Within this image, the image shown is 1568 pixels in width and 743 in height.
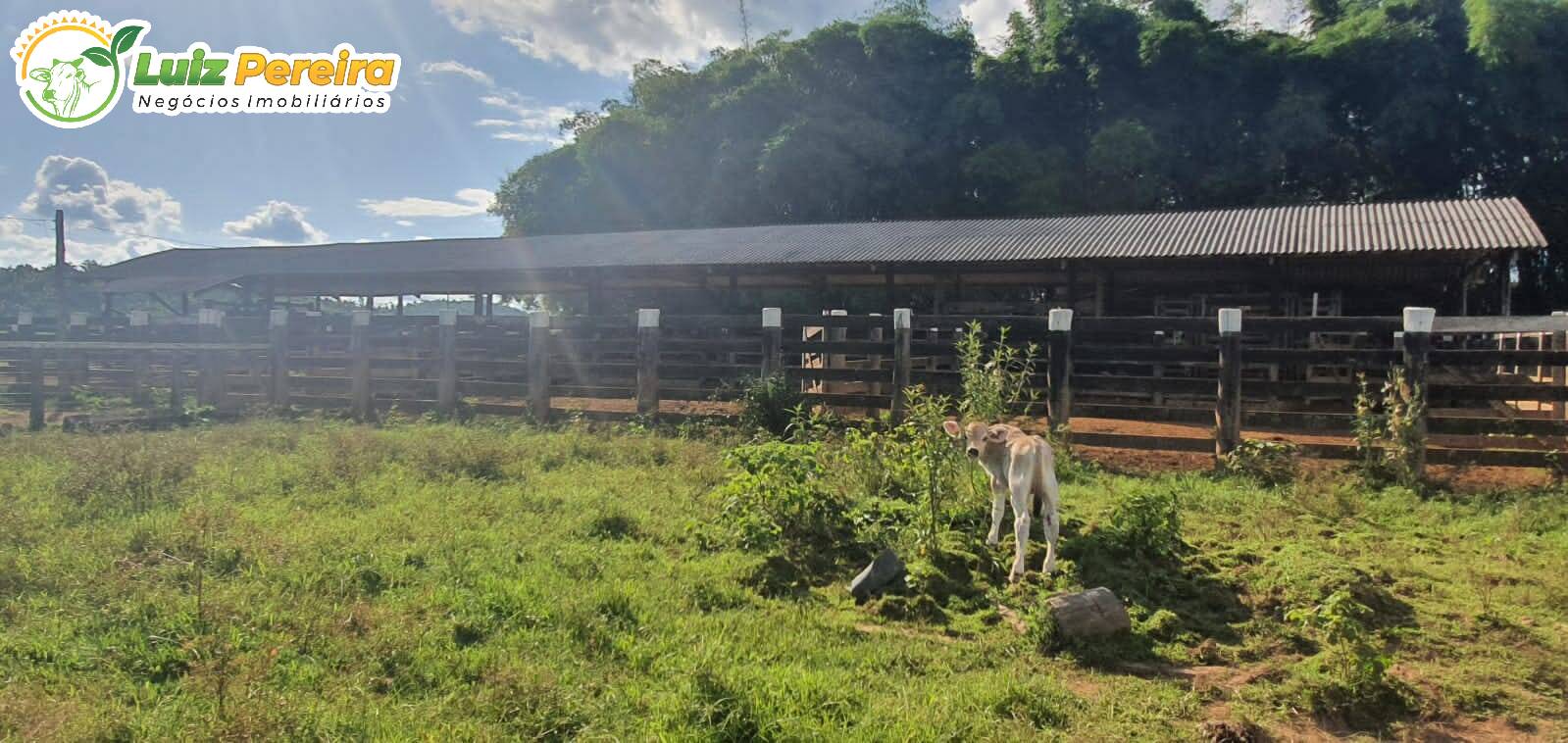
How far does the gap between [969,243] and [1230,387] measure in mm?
8687

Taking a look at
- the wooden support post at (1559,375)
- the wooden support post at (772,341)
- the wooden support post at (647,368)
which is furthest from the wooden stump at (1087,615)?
the wooden support post at (1559,375)

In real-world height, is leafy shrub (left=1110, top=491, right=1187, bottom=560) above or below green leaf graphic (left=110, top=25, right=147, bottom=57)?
below

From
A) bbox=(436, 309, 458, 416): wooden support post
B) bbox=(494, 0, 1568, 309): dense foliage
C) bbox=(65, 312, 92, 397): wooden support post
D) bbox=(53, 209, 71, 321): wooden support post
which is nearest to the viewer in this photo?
bbox=(436, 309, 458, 416): wooden support post

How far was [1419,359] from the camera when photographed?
751 centimetres

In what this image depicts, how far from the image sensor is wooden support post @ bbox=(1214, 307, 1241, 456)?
827 cm

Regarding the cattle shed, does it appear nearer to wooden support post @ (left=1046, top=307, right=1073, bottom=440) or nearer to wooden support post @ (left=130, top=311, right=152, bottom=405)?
wooden support post @ (left=130, top=311, right=152, bottom=405)

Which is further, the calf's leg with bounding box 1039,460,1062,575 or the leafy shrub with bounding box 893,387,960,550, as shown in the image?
the leafy shrub with bounding box 893,387,960,550

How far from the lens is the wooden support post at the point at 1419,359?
732 centimetres

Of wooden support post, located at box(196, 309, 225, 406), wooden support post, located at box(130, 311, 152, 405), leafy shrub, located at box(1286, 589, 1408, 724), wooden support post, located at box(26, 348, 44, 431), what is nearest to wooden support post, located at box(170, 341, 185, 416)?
wooden support post, located at box(196, 309, 225, 406)

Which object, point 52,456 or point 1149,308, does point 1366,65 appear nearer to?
point 1149,308

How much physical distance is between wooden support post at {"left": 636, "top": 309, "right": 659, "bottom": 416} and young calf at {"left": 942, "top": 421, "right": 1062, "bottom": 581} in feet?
20.0

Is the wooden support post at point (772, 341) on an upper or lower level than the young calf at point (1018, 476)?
upper

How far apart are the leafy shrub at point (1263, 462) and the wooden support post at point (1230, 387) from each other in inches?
10.9

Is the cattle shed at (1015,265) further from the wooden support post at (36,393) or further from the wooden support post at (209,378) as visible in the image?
the wooden support post at (36,393)
